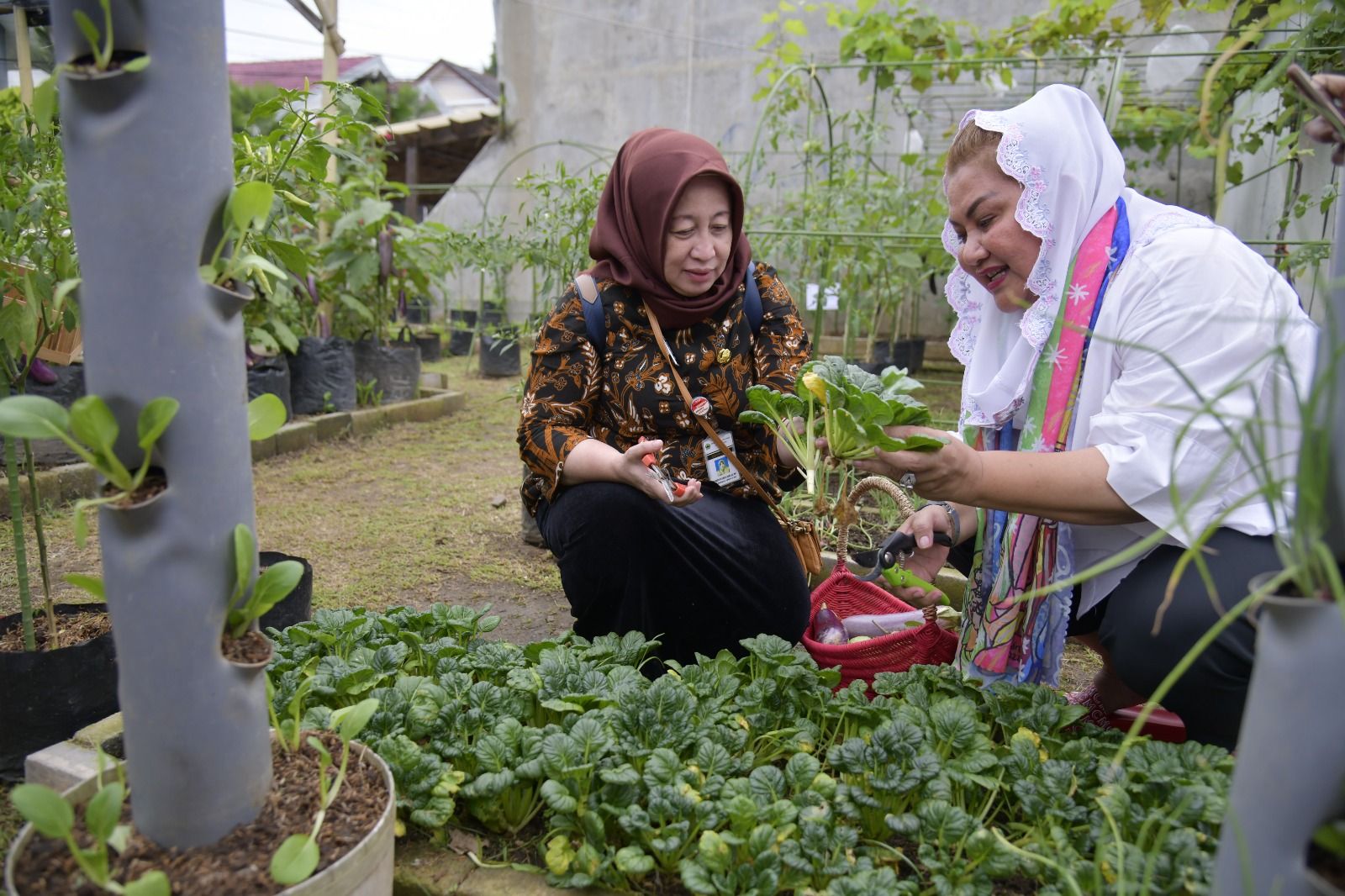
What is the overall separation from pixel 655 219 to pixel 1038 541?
110cm

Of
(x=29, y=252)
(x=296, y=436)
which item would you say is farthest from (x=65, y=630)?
(x=296, y=436)

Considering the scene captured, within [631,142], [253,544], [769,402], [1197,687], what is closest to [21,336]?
[253,544]

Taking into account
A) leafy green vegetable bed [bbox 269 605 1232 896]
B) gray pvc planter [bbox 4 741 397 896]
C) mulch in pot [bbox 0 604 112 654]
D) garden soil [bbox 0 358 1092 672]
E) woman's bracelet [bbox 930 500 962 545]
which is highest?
woman's bracelet [bbox 930 500 962 545]

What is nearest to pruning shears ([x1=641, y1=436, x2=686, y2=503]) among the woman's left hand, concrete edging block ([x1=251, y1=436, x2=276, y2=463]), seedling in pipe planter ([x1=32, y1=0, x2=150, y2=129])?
the woman's left hand

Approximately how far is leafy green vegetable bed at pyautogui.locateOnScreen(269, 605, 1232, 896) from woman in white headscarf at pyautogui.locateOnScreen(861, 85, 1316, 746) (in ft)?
0.87

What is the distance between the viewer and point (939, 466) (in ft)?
5.54

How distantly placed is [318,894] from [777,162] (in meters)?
9.68

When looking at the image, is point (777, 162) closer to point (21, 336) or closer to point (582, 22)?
point (582, 22)

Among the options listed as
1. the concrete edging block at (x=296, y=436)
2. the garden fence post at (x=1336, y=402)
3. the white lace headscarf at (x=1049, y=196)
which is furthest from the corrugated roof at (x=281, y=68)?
the garden fence post at (x=1336, y=402)

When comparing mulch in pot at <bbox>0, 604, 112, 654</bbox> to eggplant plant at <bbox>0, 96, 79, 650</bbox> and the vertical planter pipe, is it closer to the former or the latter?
eggplant plant at <bbox>0, 96, 79, 650</bbox>

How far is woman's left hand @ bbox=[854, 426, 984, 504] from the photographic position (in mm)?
1684

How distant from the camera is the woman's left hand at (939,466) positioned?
1684 millimetres

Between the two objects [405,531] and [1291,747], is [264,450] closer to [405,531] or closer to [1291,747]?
[405,531]

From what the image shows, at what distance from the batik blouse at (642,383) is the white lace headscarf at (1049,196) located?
53 centimetres
